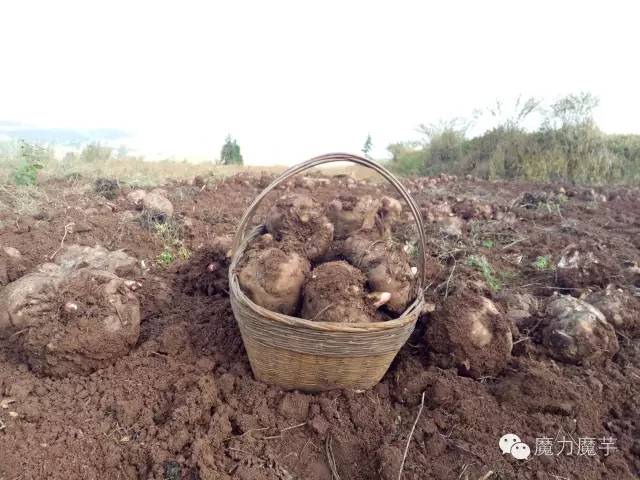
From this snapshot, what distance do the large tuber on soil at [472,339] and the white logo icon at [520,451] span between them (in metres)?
0.48

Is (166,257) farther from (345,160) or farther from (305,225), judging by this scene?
(345,160)

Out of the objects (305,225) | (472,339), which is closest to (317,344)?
(305,225)

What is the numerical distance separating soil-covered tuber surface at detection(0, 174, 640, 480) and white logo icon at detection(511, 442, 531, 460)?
0.03m

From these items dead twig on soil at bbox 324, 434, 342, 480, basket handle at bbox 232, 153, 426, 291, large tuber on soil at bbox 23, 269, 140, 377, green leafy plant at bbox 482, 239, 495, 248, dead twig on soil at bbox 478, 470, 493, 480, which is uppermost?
basket handle at bbox 232, 153, 426, 291

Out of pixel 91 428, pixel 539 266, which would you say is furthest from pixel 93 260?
pixel 539 266

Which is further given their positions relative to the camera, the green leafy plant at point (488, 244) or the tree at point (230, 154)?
the tree at point (230, 154)

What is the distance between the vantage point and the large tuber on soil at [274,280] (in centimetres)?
232

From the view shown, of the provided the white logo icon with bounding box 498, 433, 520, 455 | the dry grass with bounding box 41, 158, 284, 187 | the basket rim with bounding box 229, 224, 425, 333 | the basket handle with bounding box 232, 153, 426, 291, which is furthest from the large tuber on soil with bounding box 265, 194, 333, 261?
the dry grass with bounding box 41, 158, 284, 187

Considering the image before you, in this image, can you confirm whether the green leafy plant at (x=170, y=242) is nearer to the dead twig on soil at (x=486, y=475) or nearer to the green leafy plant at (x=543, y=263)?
the dead twig on soil at (x=486, y=475)

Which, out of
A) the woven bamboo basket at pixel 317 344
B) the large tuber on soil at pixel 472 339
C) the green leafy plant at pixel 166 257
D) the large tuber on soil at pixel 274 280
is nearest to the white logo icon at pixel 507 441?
the large tuber on soil at pixel 472 339

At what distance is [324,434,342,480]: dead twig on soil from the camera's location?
81.2 inches

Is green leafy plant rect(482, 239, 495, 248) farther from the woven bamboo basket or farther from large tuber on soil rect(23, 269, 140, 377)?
large tuber on soil rect(23, 269, 140, 377)

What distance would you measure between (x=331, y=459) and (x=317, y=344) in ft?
1.78

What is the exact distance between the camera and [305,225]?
2729mm
